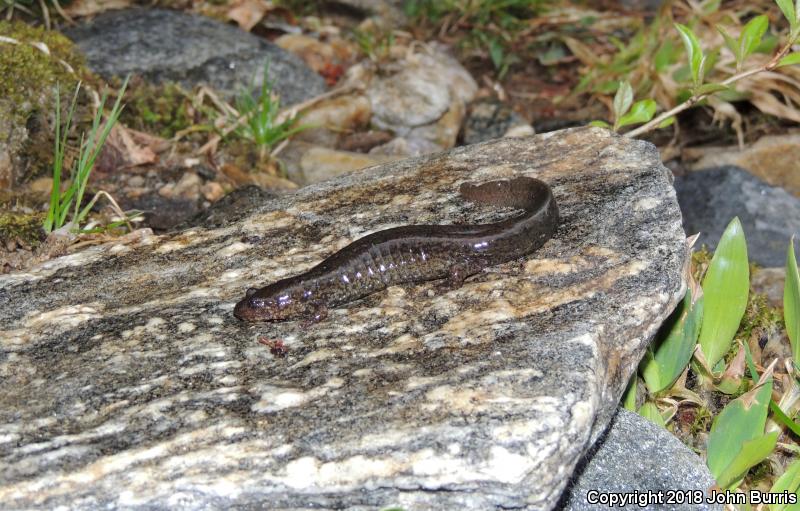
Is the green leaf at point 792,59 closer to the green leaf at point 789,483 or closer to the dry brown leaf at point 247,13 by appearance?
the green leaf at point 789,483

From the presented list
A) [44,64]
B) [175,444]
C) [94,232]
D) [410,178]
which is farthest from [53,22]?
[175,444]

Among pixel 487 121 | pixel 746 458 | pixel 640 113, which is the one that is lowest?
pixel 487 121

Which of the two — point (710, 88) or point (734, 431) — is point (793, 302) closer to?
point (734, 431)

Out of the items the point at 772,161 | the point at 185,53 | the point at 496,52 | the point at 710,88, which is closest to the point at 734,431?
the point at 710,88

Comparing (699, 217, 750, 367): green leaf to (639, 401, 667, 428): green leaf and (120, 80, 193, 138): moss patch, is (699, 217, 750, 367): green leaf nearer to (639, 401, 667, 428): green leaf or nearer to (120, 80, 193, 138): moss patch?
(639, 401, 667, 428): green leaf

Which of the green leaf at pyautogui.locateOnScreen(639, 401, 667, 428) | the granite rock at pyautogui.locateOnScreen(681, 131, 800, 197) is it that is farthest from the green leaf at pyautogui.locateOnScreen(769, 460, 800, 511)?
the granite rock at pyautogui.locateOnScreen(681, 131, 800, 197)

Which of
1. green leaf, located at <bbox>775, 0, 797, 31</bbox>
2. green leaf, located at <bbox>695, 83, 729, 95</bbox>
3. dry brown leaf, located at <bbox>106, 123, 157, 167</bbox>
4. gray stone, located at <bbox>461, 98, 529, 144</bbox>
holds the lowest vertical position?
gray stone, located at <bbox>461, 98, 529, 144</bbox>
